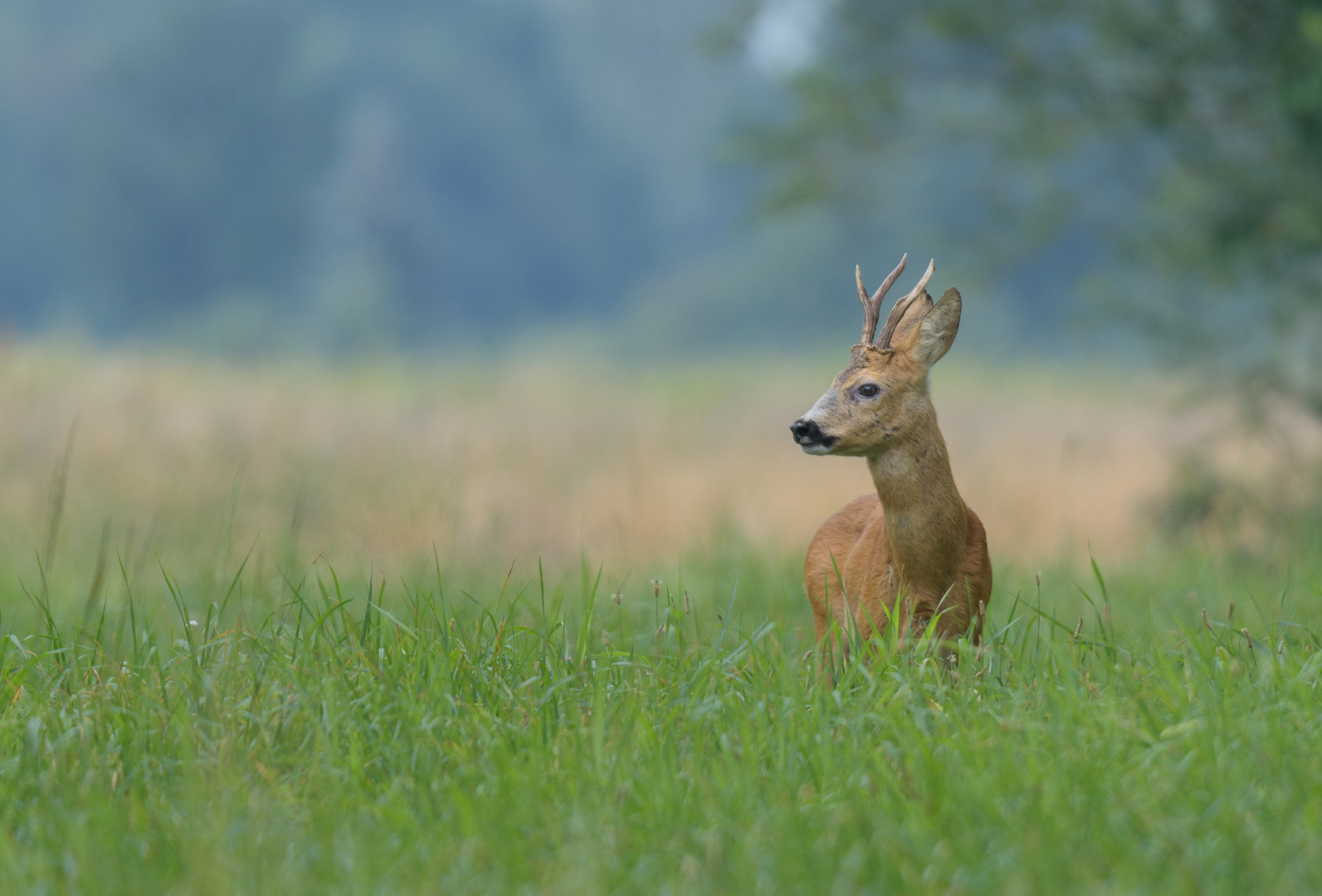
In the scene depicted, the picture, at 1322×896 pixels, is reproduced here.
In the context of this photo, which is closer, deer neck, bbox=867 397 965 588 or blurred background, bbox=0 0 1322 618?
deer neck, bbox=867 397 965 588

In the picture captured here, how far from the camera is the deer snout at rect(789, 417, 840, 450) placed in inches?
134

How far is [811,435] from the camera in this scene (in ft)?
11.2

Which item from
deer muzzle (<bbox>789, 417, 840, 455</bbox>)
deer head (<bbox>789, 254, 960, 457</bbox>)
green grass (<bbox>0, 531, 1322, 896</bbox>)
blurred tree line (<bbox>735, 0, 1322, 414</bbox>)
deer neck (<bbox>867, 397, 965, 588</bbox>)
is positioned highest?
blurred tree line (<bbox>735, 0, 1322, 414</bbox>)

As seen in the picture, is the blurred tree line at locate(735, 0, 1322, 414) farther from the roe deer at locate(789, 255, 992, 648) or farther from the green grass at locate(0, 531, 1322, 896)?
the green grass at locate(0, 531, 1322, 896)

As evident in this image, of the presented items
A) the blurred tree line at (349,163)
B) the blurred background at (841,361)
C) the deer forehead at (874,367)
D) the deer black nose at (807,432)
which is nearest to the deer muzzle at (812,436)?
the deer black nose at (807,432)

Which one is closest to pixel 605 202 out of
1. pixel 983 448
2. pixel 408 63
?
pixel 408 63

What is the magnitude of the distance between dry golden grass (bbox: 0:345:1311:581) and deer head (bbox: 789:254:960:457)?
12.1ft

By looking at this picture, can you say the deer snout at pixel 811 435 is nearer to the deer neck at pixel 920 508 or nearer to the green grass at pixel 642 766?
the deer neck at pixel 920 508

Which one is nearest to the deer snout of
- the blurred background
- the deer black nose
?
the deer black nose

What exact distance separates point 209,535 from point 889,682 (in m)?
7.05

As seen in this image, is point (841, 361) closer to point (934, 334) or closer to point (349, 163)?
point (349, 163)

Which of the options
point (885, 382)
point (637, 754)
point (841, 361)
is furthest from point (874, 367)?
point (841, 361)

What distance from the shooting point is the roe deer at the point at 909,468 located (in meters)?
3.52

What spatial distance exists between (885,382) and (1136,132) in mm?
6608
